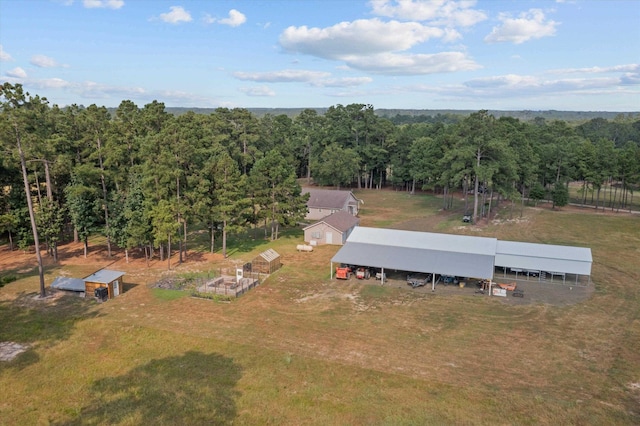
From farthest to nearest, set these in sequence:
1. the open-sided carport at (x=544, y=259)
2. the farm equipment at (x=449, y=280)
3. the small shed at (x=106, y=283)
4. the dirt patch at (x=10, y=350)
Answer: the farm equipment at (x=449, y=280)
the open-sided carport at (x=544, y=259)
the small shed at (x=106, y=283)
the dirt patch at (x=10, y=350)

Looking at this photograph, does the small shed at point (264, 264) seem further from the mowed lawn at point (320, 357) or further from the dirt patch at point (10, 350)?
the dirt patch at point (10, 350)

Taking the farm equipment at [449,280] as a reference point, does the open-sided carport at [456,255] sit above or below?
above

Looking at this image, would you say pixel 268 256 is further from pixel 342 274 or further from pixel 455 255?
pixel 455 255

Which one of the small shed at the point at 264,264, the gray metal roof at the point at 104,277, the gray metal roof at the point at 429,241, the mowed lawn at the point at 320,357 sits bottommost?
the mowed lawn at the point at 320,357

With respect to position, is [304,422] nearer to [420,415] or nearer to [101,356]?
[420,415]

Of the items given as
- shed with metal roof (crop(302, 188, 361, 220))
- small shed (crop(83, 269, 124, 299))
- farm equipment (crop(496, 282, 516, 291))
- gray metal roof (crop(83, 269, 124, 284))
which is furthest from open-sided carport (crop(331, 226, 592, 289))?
shed with metal roof (crop(302, 188, 361, 220))

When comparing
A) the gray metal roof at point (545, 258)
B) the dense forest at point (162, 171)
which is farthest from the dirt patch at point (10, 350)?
the gray metal roof at point (545, 258)

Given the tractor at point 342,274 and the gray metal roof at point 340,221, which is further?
the gray metal roof at point 340,221

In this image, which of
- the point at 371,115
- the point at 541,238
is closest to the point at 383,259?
the point at 541,238
